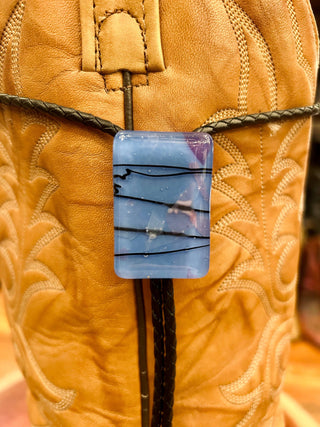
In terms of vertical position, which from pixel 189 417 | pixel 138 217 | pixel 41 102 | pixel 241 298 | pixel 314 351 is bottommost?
pixel 314 351

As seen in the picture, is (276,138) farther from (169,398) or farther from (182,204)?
(169,398)

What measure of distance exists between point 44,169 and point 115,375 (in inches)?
9.9

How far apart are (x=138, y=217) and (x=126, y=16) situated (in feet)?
0.65

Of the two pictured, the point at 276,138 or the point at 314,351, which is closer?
the point at 276,138

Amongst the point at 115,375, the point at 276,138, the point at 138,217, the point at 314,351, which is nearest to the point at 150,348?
the point at 115,375

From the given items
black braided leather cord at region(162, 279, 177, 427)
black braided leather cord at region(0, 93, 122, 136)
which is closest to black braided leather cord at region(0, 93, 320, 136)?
A: black braided leather cord at region(0, 93, 122, 136)

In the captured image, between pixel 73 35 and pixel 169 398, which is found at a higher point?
pixel 73 35

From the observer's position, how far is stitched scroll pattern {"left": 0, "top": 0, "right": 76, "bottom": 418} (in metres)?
0.42

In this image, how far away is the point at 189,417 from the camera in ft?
1.60

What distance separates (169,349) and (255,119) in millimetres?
265

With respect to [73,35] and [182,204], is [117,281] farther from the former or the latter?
[73,35]

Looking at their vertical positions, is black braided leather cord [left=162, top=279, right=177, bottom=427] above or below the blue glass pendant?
below

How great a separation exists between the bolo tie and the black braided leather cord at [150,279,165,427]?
11mm

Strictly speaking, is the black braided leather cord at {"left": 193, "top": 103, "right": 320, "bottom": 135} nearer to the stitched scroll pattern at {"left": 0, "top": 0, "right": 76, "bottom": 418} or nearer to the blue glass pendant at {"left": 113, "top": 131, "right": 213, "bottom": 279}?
the blue glass pendant at {"left": 113, "top": 131, "right": 213, "bottom": 279}
